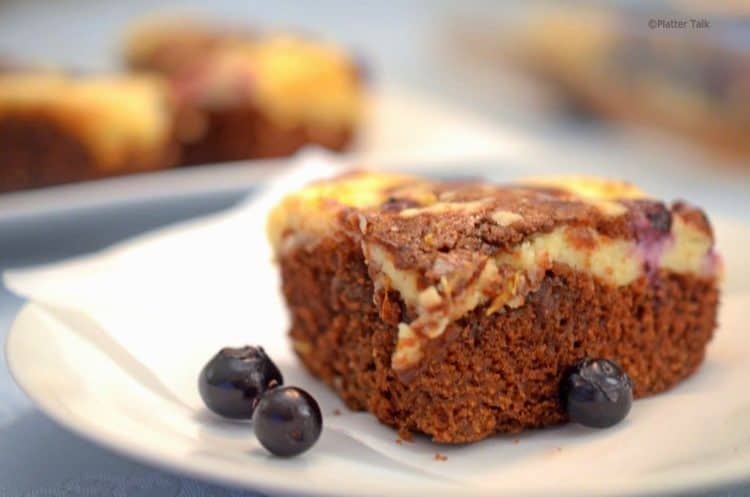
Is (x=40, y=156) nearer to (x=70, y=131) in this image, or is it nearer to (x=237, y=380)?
(x=70, y=131)

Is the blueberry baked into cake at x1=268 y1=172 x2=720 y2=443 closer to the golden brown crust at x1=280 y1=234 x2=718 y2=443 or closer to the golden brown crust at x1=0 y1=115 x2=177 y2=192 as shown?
the golden brown crust at x1=280 y1=234 x2=718 y2=443

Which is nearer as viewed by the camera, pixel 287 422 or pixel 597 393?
pixel 287 422

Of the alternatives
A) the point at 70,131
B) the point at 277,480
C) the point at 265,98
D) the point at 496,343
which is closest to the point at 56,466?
the point at 277,480

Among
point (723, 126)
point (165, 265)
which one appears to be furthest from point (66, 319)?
point (723, 126)

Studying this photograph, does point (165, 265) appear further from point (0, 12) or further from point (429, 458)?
point (0, 12)

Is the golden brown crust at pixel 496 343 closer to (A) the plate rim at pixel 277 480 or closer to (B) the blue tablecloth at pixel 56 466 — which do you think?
(A) the plate rim at pixel 277 480

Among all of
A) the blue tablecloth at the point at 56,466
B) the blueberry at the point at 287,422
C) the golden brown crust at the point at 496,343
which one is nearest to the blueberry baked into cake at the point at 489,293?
the golden brown crust at the point at 496,343
